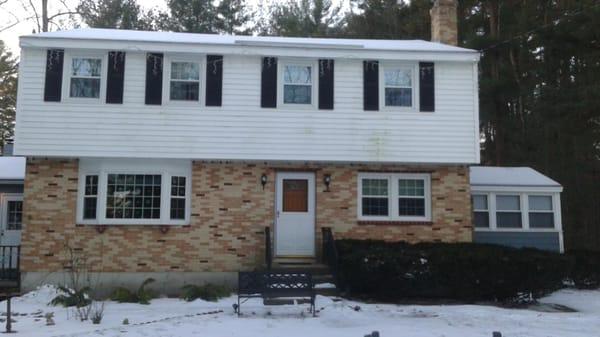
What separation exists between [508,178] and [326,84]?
256 inches

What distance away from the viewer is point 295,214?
13.7 metres

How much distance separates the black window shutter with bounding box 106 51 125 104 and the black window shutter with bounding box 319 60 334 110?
4.83 meters

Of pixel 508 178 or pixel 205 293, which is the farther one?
pixel 508 178

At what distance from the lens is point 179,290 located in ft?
42.5

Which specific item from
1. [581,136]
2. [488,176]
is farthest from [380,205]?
[581,136]

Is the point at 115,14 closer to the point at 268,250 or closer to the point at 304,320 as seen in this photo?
the point at 268,250

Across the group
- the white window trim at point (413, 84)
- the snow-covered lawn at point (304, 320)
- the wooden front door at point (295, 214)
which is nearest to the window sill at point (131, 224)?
the snow-covered lawn at point (304, 320)


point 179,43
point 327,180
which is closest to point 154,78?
point 179,43

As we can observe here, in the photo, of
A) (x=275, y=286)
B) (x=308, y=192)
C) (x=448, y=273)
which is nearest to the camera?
(x=275, y=286)

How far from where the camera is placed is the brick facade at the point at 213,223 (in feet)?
42.0

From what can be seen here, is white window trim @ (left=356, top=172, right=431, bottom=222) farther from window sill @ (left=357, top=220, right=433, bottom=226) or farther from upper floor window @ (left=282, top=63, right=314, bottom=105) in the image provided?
upper floor window @ (left=282, top=63, right=314, bottom=105)

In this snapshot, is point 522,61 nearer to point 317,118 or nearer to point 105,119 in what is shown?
point 317,118

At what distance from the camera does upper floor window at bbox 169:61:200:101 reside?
528 inches

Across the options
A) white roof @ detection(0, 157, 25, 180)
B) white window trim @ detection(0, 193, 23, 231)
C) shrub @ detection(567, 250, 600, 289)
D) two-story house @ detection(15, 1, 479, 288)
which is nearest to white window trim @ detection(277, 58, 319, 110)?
two-story house @ detection(15, 1, 479, 288)
